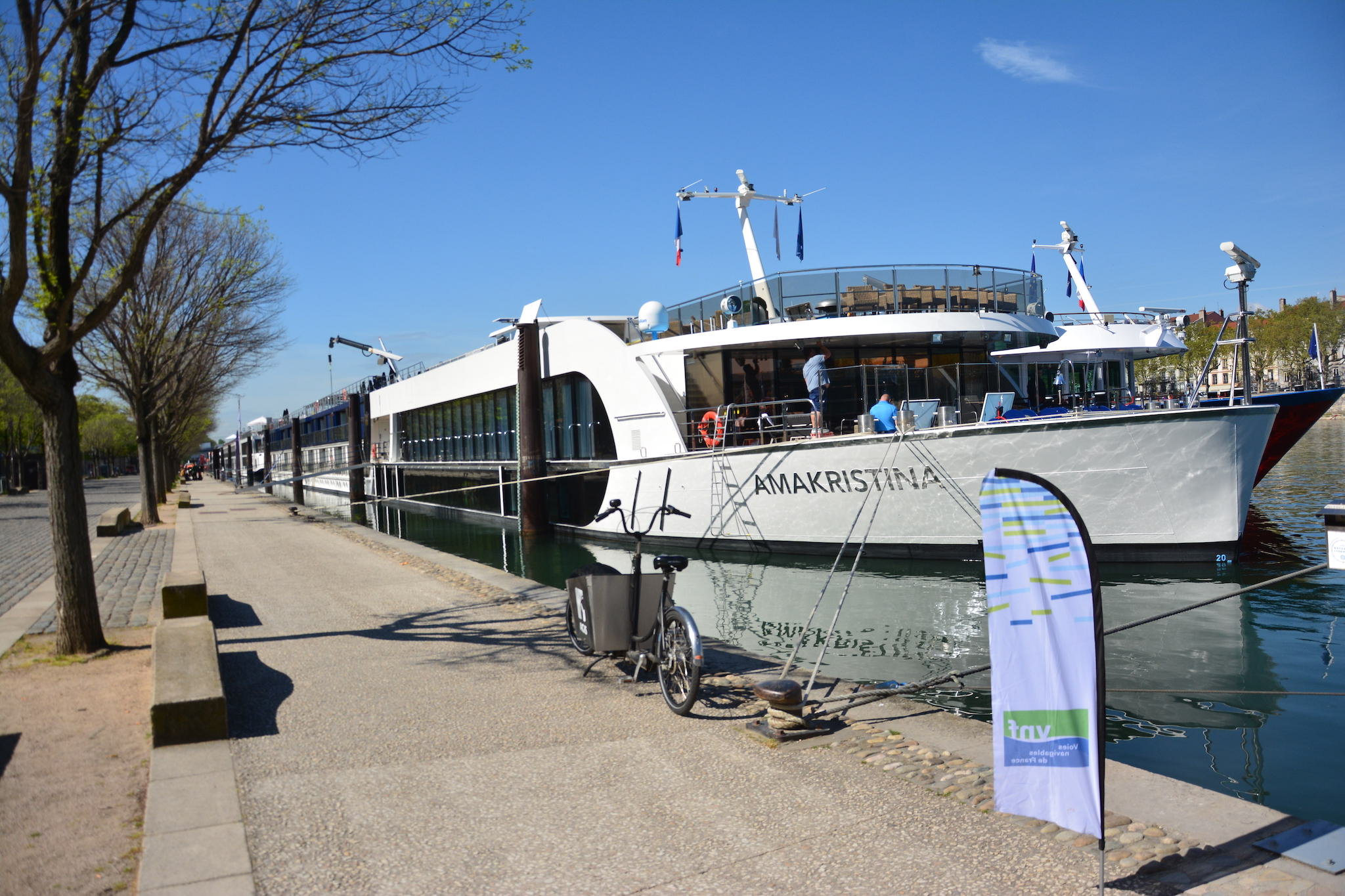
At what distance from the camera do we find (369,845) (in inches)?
168

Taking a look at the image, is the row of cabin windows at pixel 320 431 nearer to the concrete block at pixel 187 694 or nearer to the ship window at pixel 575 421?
the ship window at pixel 575 421

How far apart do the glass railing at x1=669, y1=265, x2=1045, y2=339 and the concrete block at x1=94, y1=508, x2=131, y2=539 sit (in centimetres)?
1384

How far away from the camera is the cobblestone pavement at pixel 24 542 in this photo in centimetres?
1334

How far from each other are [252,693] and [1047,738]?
5.41 m

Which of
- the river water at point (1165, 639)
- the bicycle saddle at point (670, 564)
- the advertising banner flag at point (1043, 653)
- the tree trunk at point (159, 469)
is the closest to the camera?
the advertising banner flag at point (1043, 653)

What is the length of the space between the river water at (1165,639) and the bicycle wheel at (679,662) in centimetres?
260

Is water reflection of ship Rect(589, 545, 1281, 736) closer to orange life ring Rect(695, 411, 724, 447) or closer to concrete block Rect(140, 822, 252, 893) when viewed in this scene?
orange life ring Rect(695, 411, 724, 447)

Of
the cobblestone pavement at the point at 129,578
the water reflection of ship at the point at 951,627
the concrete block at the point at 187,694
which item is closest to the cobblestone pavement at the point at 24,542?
the cobblestone pavement at the point at 129,578

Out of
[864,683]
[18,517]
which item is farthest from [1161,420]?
[18,517]

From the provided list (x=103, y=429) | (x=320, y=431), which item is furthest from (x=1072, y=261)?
(x=103, y=429)

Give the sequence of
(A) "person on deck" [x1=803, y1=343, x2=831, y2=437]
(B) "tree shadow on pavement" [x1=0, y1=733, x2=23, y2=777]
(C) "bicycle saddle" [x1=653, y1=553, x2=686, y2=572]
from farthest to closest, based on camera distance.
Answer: (A) "person on deck" [x1=803, y1=343, x2=831, y2=437] → (C) "bicycle saddle" [x1=653, y1=553, x2=686, y2=572] → (B) "tree shadow on pavement" [x1=0, y1=733, x2=23, y2=777]

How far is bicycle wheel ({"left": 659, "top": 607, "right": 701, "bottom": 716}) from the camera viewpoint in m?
5.89

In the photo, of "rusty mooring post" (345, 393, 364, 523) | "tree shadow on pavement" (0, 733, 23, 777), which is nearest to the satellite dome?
"tree shadow on pavement" (0, 733, 23, 777)

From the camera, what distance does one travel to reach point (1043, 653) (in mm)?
3727
